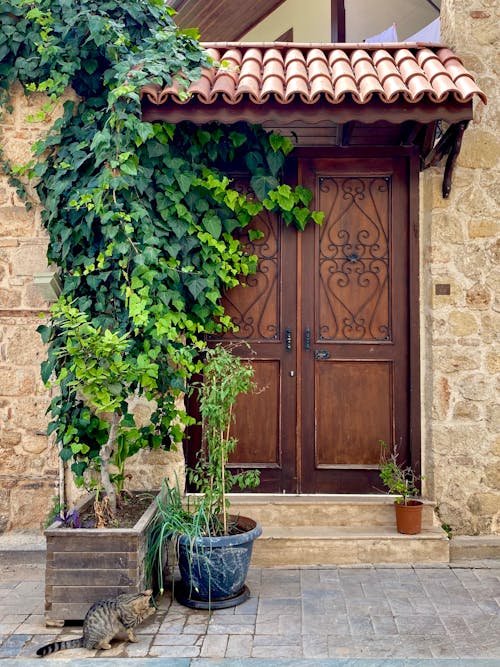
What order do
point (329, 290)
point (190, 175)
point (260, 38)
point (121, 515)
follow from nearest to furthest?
1. point (121, 515)
2. point (190, 175)
3. point (329, 290)
4. point (260, 38)

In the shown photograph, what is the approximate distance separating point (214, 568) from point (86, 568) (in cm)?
74

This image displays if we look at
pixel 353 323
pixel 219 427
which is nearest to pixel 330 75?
pixel 353 323

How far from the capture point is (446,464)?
5.11 m

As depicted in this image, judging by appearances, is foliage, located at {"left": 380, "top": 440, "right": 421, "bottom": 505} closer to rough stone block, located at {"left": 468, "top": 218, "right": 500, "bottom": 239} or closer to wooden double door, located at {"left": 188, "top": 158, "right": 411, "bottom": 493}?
wooden double door, located at {"left": 188, "top": 158, "right": 411, "bottom": 493}

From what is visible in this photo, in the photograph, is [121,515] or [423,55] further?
[423,55]

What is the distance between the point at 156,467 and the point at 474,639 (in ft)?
8.09

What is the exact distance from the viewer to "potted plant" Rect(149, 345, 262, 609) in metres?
4.10

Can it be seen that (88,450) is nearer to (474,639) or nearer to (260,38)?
(474,639)

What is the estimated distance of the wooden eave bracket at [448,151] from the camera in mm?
4652

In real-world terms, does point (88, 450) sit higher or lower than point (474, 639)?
higher

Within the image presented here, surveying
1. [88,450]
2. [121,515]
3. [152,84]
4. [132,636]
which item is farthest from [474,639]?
[152,84]

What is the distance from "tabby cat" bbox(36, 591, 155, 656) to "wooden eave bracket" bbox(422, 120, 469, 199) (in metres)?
3.56

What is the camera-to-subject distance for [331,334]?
5.37m

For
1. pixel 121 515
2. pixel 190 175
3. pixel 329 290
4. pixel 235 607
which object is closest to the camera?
pixel 235 607
